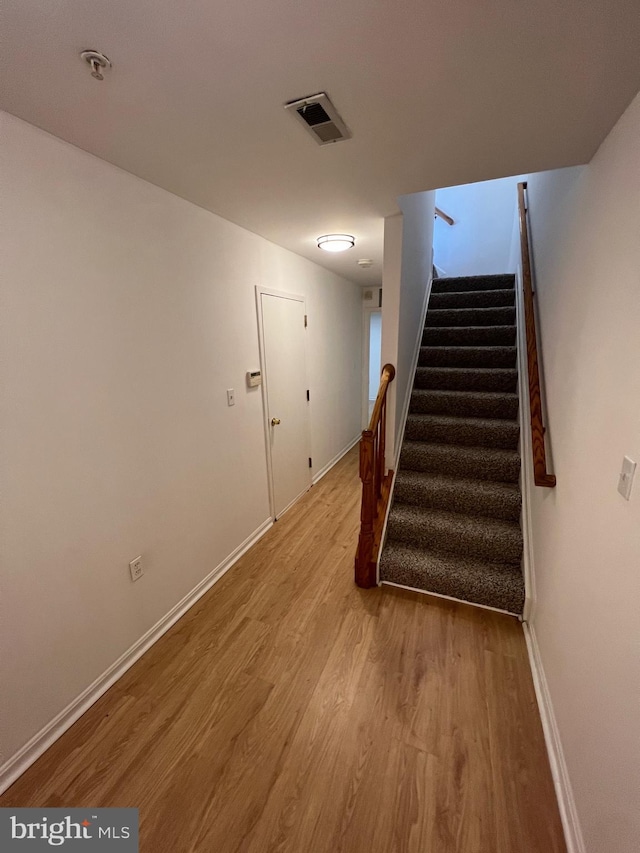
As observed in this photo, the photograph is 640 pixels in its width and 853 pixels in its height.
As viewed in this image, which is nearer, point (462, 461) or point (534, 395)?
point (534, 395)

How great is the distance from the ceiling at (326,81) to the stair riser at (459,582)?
2096mm

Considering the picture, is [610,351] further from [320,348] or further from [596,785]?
[320,348]

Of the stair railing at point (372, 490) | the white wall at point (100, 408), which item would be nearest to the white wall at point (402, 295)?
the stair railing at point (372, 490)

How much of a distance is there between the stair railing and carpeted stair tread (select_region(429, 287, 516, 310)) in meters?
1.71

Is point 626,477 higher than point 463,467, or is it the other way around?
point 626,477

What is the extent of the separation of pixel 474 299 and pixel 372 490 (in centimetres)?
254

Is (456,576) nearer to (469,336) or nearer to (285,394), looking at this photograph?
(285,394)

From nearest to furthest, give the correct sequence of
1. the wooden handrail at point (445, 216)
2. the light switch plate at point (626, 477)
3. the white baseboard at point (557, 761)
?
the light switch plate at point (626, 477) → the white baseboard at point (557, 761) → the wooden handrail at point (445, 216)

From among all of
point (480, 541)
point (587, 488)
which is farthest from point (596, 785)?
point (480, 541)

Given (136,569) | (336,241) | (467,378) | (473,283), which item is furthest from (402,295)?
(136,569)

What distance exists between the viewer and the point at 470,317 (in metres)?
3.38

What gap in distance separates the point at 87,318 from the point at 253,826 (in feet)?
6.29

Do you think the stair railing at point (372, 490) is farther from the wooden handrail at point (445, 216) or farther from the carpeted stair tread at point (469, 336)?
the wooden handrail at point (445, 216)

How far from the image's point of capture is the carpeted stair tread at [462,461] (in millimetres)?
2381
